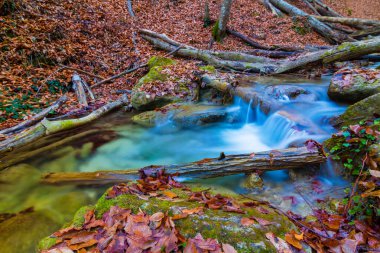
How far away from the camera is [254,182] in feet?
12.9

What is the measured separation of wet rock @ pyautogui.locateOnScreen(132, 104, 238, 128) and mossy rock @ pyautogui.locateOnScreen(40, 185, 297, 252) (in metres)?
4.10

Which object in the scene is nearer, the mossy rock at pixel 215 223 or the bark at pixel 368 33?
the mossy rock at pixel 215 223

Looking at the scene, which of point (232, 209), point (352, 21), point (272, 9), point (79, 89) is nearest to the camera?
point (232, 209)

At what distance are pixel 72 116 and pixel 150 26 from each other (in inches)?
313

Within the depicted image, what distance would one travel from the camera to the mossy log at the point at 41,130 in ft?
16.0

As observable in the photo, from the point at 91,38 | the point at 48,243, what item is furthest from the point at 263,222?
the point at 91,38

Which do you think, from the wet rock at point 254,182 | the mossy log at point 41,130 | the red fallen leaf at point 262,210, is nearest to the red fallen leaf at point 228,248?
the red fallen leaf at point 262,210

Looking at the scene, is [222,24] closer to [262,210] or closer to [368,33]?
[368,33]

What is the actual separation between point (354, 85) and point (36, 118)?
7.54 metres

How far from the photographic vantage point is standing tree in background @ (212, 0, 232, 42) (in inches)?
477

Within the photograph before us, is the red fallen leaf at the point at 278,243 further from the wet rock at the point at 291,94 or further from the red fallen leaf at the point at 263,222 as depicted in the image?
the wet rock at the point at 291,94

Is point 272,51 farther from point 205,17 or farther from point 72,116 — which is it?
point 72,116

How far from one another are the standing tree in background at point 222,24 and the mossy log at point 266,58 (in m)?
2.32

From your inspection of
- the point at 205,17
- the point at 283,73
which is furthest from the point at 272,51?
the point at 205,17
